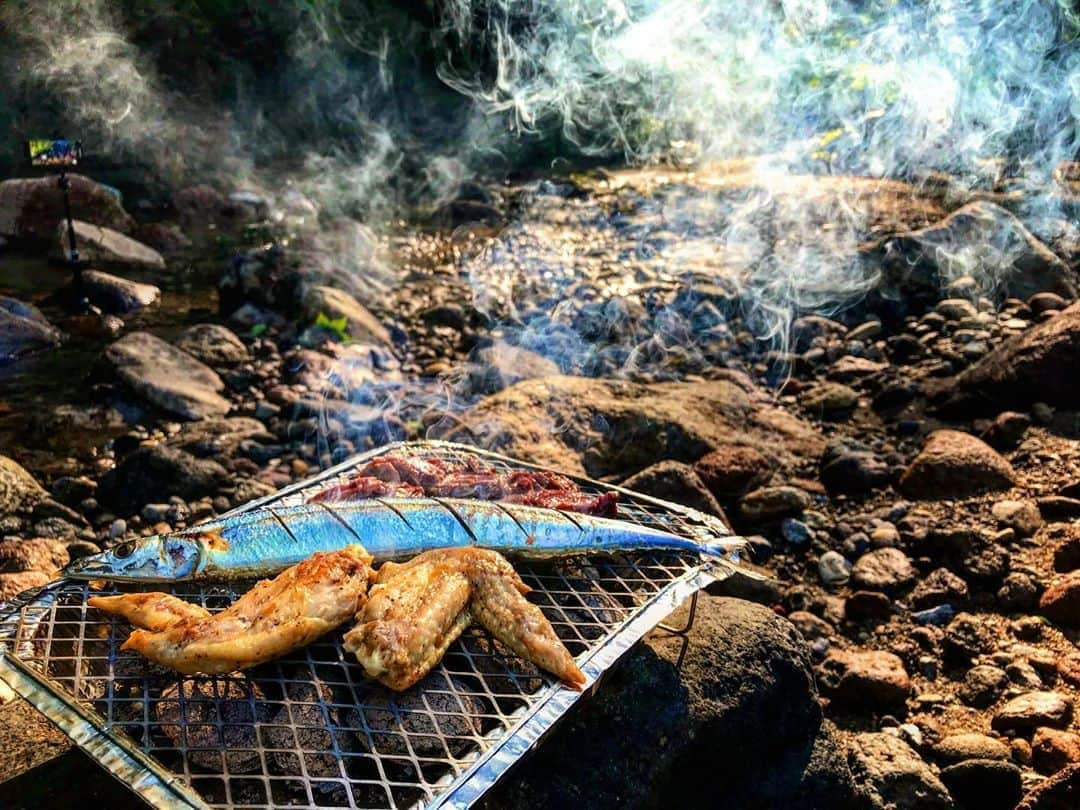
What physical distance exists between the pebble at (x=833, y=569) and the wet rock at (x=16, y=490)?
7.03 metres

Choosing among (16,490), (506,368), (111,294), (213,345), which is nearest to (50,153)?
(111,294)

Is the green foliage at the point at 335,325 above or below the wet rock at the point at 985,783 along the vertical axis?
above

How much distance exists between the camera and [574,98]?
2241 cm

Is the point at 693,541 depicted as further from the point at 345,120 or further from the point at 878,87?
the point at 345,120

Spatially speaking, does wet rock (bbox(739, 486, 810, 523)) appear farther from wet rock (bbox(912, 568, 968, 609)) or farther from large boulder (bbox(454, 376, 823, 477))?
wet rock (bbox(912, 568, 968, 609))

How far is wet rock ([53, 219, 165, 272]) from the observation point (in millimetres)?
14453

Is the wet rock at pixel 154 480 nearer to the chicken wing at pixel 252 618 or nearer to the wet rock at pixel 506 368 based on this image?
the wet rock at pixel 506 368

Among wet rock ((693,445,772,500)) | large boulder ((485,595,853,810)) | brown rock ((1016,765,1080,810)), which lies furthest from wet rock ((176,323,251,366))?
brown rock ((1016,765,1080,810))

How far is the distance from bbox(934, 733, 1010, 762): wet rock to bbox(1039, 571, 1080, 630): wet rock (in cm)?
137

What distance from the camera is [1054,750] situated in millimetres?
5570

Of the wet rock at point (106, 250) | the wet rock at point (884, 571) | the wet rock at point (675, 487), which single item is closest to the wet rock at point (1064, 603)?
the wet rock at point (884, 571)

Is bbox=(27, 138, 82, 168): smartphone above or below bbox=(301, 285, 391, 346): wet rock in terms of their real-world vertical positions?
above

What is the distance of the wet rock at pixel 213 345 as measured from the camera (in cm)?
1174

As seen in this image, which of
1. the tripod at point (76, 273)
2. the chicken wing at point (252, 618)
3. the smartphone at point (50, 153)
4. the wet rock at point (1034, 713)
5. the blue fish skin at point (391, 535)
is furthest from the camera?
the tripod at point (76, 273)
